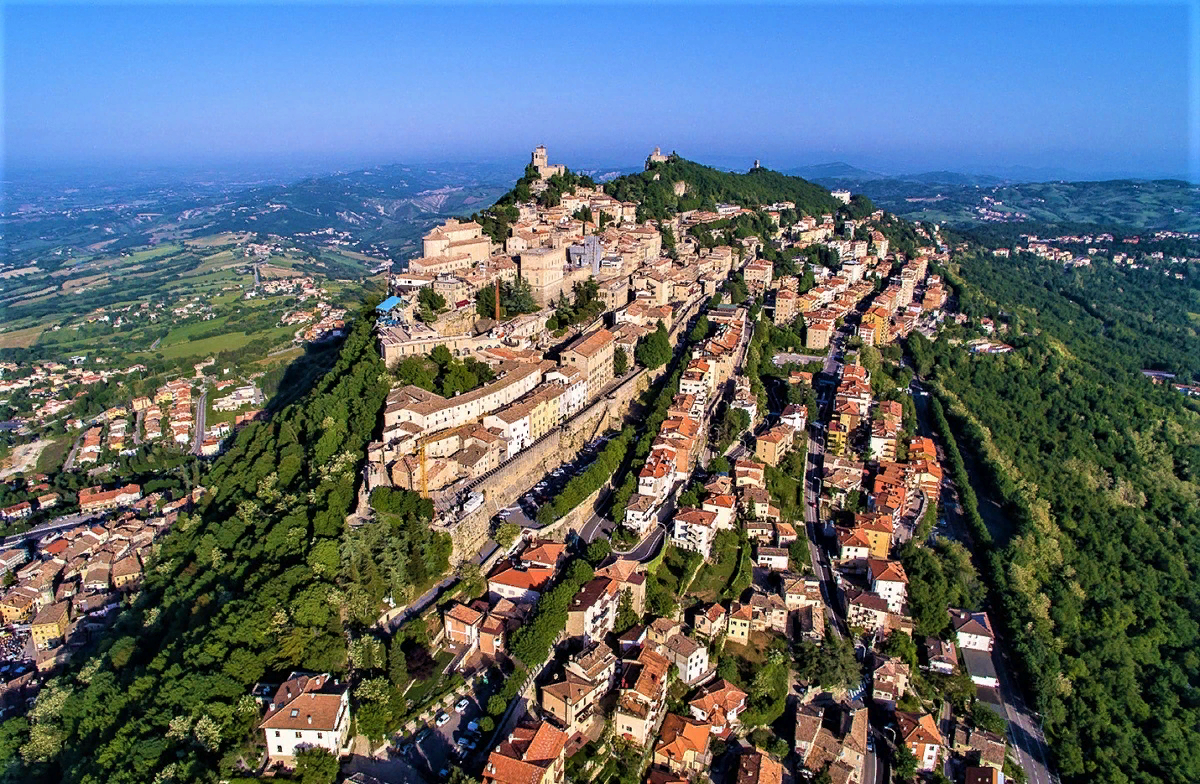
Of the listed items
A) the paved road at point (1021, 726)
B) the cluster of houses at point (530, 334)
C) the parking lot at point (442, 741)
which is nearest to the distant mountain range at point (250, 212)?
the cluster of houses at point (530, 334)

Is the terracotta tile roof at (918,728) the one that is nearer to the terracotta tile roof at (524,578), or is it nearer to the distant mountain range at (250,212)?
the terracotta tile roof at (524,578)

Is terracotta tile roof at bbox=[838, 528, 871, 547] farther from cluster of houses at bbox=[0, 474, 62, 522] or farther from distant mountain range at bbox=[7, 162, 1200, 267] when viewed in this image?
distant mountain range at bbox=[7, 162, 1200, 267]

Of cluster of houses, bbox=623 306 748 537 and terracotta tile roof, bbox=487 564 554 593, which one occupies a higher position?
cluster of houses, bbox=623 306 748 537

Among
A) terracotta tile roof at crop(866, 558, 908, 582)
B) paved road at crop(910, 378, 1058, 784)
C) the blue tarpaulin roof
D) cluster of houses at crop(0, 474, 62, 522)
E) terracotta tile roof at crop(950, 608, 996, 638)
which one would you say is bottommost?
paved road at crop(910, 378, 1058, 784)

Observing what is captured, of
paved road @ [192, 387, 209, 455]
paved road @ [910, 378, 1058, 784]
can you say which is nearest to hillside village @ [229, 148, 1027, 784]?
paved road @ [910, 378, 1058, 784]

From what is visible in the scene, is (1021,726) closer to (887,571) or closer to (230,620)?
(887,571)

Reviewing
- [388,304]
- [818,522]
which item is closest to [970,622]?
[818,522]
